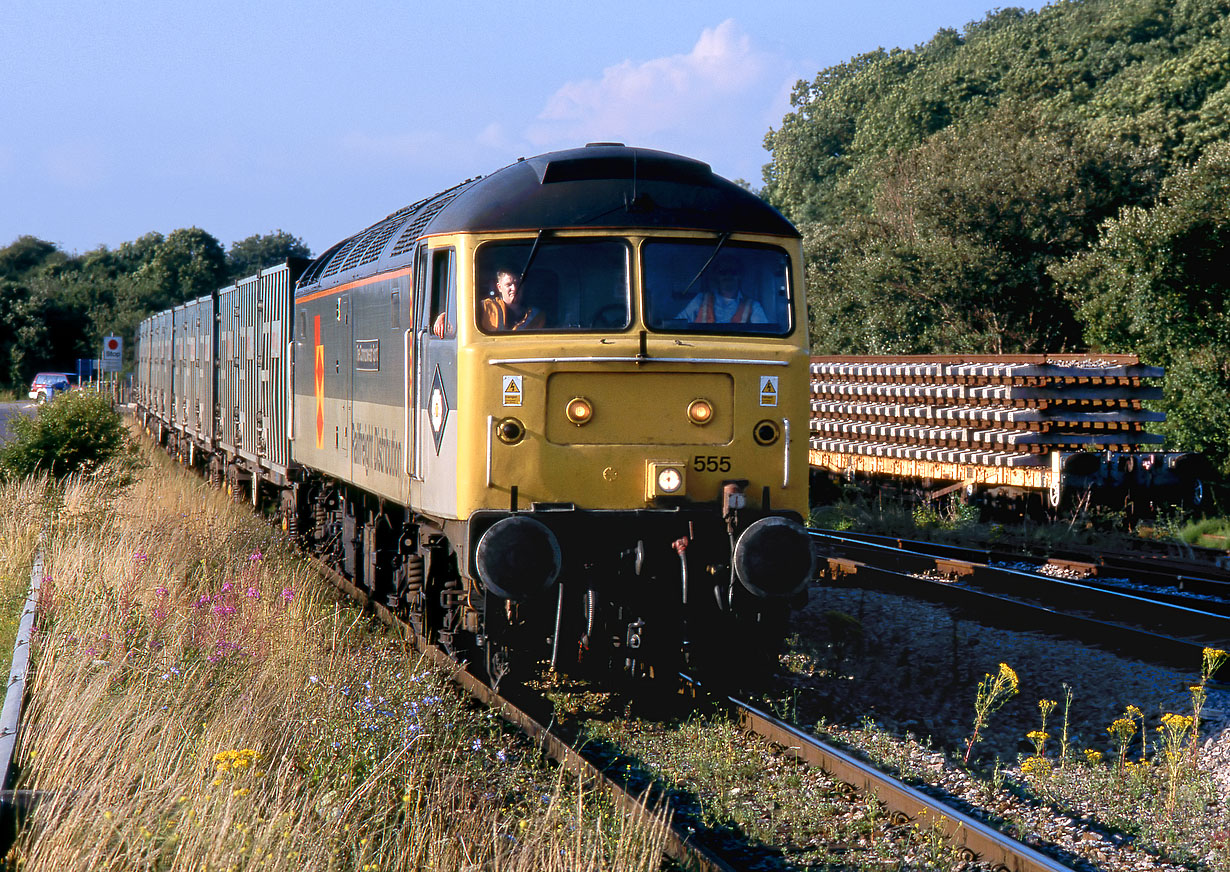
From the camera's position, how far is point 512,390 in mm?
7438

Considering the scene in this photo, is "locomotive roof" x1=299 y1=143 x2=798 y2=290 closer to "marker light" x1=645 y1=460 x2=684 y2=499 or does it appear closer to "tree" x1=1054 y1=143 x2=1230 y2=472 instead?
"marker light" x1=645 y1=460 x2=684 y2=499

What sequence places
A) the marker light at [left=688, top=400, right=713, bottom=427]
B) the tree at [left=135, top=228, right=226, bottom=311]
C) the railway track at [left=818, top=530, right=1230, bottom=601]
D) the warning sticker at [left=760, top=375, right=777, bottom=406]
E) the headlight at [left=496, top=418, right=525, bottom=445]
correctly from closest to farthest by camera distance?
A: the headlight at [left=496, top=418, right=525, bottom=445] < the marker light at [left=688, top=400, right=713, bottom=427] < the warning sticker at [left=760, top=375, right=777, bottom=406] < the railway track at [left=818, top=530, right=1230, bottom=601] < the tree at [left=135, top=228, right=226, bottom=311]

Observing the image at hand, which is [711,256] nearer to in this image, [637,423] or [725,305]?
[725,305]

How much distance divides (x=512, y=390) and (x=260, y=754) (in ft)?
9.04

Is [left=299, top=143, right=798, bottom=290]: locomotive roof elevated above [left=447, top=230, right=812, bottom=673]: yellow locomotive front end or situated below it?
above

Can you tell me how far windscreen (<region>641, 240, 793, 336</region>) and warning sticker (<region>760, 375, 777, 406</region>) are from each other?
30 centimetres

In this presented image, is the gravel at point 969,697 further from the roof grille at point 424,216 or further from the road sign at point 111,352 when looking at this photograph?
the road sign at point 111,352

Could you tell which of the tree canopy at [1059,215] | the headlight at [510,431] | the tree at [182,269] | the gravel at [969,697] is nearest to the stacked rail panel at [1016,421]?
the tree canopy at [1059,215]

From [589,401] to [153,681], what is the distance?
2.86m

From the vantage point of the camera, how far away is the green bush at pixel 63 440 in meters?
16.6

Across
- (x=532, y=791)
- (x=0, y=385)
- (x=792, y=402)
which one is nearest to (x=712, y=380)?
(x=792, y=402)

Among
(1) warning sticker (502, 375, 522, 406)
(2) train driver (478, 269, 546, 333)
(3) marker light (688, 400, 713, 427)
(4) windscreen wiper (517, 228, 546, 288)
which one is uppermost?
(4) windscreen wiper (517, 228, 546, 288)

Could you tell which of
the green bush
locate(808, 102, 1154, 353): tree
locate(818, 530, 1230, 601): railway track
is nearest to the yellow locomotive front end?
locate(818, 530, 1230, 601): railway track

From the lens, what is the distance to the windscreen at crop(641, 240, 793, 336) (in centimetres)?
774
